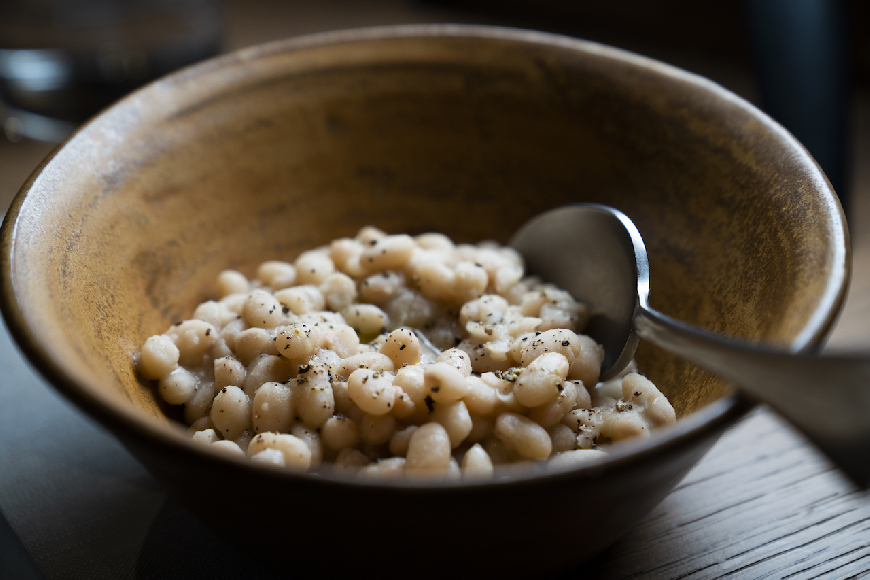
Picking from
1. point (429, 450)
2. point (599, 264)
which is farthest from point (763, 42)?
point (429, 450)

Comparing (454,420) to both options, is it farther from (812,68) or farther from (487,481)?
(812,68)

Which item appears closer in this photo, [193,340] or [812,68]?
[193,340]

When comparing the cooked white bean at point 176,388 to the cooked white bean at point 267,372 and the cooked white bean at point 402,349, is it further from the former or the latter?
the cooked white bean at point 402,349

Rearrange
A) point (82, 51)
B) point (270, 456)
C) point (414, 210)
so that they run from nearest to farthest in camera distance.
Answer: point (270, 456) < point (414, 210) < point (82, 51)

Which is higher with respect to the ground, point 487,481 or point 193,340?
point 487,481

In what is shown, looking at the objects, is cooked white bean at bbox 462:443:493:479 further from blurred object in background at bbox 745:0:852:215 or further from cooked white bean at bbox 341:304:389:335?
blurred object in background at bbox 745:0:852:215

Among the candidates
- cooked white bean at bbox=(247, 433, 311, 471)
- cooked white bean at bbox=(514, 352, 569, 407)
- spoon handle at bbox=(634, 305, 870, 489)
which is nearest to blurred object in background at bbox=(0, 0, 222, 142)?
cooked white bean at bbox=(247, 433, 311, 471)
